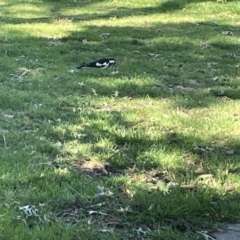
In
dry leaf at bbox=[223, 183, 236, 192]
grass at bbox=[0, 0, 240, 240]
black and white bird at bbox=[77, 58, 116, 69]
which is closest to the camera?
grass at bbox=[0, 0, 240, 240]

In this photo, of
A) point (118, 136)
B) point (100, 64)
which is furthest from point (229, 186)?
point (100, 64)

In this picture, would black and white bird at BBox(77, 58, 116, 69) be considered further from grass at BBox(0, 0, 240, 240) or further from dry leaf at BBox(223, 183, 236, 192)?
dry leaf at BBox(223, 183, 236, 192)

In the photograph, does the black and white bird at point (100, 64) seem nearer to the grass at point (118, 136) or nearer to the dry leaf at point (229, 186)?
the grass at point (118, 136)

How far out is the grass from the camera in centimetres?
336

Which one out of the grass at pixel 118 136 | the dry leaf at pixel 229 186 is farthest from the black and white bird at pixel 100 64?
the dry leaf at pixel 229 186

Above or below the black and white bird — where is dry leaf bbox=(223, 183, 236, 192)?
above

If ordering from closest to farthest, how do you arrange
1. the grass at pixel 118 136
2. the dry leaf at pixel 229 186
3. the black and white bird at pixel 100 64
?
the grass at pixel 118 136 < the dry leaf at pixel 229 186 < the black and white bird at pixel 100 64

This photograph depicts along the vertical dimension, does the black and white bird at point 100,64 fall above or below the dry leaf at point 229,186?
below

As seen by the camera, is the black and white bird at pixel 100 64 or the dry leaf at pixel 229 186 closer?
the dry leaf at pixel 229 186

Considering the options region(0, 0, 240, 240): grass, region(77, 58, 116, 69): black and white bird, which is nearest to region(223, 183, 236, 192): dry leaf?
region(0, 0, 240, 240): grass

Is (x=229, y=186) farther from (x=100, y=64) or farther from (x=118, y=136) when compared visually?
(x=100, y=64)

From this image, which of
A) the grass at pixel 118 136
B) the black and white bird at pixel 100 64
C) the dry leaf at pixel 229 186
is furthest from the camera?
the black and white bird at pixel 100 64

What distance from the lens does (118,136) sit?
15.4 ft

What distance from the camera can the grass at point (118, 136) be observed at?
3.36 metres
